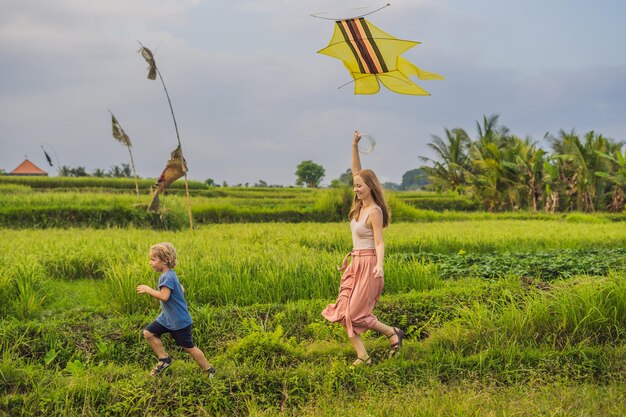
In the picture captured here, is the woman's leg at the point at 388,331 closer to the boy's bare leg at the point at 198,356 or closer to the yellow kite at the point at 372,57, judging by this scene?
the boy's bare leg at the point at 198,356

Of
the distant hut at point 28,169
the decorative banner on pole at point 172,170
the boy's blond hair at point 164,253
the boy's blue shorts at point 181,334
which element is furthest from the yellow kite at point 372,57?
the distant hut at point 28,169

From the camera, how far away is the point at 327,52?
219 inches

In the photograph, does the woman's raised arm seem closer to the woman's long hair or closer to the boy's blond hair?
the woman's long hair

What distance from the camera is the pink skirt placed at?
15.3 ft

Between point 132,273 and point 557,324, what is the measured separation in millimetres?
4343

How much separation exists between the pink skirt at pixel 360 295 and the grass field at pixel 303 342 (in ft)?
1.05

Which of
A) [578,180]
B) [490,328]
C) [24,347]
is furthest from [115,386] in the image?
[578,180]

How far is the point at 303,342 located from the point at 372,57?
2657 millimetres

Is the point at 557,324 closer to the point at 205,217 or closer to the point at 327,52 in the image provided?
the point at 327,52

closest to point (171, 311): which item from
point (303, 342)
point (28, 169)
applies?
point (303, 342)

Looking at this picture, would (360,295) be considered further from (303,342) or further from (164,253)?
(164,253)

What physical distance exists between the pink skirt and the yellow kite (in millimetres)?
1762

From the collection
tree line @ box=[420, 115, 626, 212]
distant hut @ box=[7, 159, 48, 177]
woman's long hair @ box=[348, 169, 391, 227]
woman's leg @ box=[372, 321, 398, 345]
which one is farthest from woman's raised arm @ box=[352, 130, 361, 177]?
distant hut @ box=[7, 159, 48, 177]

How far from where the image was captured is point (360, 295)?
15.3ft
